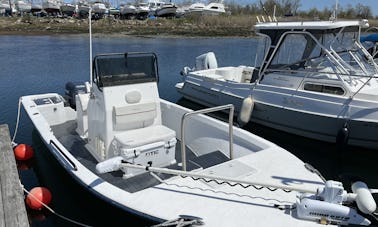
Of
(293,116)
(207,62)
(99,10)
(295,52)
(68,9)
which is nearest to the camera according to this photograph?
(293,116)

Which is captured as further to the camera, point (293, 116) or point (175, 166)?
point (293, 116)

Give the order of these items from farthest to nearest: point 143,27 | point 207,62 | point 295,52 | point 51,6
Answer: point 51,6 → point 143,27 → point 207,62 → point 295,52

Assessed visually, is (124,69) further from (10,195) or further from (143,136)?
(10,195)

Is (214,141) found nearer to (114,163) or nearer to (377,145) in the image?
(114,163)

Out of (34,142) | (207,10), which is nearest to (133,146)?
(34,142)

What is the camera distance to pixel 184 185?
13.4 feet

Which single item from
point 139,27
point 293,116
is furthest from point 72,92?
point 139,27

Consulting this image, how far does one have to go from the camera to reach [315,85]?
8164 mm

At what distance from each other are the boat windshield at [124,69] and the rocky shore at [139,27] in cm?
3396

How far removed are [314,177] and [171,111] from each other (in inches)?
131

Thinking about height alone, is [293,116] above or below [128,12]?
below

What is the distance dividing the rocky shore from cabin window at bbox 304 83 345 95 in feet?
104

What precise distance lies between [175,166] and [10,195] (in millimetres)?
2426

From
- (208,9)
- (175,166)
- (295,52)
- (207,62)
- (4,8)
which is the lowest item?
(175,166)
